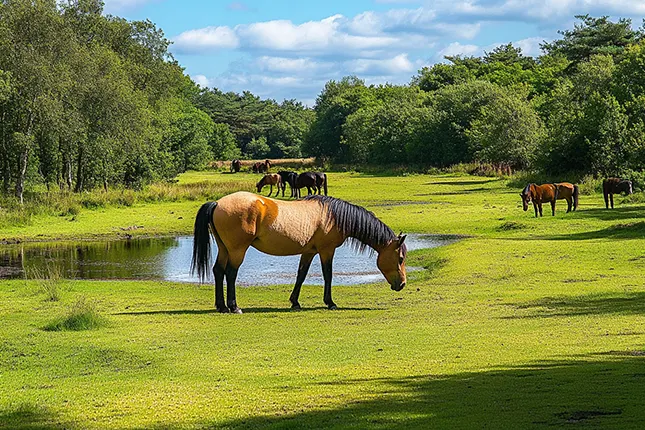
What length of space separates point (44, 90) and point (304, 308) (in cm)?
3172

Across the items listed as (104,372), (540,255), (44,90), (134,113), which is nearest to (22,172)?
(44,90)

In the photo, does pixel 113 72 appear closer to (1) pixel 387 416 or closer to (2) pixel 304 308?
(2) pixel 304 308

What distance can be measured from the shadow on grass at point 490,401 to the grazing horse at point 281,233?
7375 millimetres

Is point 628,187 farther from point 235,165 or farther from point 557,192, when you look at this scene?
point 235,165

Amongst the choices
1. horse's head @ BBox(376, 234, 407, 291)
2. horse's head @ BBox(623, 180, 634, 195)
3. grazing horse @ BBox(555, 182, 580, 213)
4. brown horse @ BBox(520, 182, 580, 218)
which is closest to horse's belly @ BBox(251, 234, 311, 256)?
horse's head @ BBox(376, 234, 407, 291)

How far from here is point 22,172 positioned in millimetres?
43656

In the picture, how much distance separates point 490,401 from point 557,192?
30573 millimetres

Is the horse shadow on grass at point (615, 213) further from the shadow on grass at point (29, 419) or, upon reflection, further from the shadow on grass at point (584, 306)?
the shadow on grass at point (29, 419)

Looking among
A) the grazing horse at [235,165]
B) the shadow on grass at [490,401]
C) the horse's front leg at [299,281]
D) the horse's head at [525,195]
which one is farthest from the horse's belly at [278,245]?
the grazing horse at [235,165]

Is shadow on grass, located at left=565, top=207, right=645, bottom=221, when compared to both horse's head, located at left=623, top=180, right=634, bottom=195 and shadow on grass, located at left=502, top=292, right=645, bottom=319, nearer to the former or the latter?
horse's head, located at left=623, top=180, right=634, bottom=195

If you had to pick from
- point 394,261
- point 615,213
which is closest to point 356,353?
point 394,261

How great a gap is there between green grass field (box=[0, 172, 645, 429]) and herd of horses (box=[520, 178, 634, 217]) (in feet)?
40.8

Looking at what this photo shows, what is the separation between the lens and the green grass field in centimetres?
738

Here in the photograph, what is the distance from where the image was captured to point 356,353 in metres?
10.9
